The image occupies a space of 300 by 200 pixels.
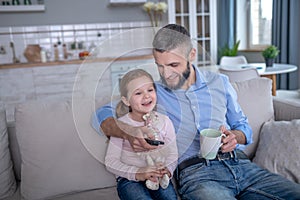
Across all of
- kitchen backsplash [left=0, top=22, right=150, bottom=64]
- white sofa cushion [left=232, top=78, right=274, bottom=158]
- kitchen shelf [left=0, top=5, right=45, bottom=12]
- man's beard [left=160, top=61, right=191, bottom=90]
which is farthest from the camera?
kitchen backsplash [left=0, top=22, right=150, bottom=64]

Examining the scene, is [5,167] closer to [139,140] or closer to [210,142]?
[139,140]

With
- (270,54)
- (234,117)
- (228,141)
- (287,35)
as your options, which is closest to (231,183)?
(228,141)

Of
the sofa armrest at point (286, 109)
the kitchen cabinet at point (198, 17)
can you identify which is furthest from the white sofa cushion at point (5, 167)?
the kitchen cabinet at point (198, 17)

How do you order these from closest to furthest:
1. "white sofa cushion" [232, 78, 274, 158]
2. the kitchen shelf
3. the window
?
1. "white sofa cushion" [232, 78, 274, 158]
2. the kitchen shelf
3. the window

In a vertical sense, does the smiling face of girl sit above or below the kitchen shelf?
below

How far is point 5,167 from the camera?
1.39 meters

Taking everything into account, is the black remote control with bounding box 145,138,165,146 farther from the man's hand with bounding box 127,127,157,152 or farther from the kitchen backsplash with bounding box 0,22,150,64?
the kitchen backsplash with bounding box 0,22,150,64

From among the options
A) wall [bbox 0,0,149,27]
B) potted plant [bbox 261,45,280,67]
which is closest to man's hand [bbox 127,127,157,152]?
potted plant [bbox 261,45,280,67]

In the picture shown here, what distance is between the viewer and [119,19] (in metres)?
4.16

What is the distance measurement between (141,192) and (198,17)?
3.48 metres

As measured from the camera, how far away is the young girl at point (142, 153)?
104 cm

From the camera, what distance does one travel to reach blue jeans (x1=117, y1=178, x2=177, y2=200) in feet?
3.62

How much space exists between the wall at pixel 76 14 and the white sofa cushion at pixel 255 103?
2833 millimetres

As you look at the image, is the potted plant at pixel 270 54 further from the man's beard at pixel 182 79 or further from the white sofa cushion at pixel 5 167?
the white sofa cushion at pixel 5 167
